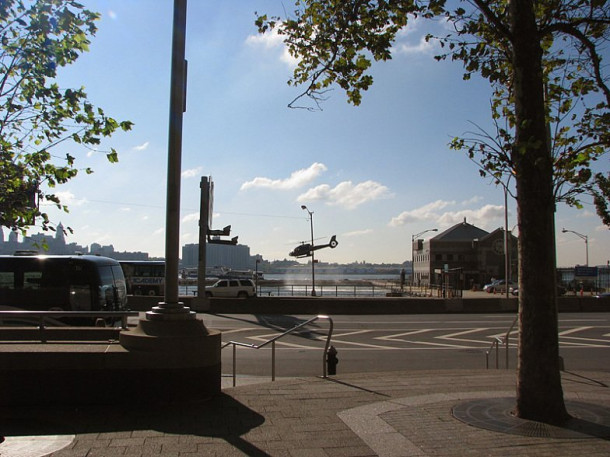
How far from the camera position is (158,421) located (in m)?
5.47

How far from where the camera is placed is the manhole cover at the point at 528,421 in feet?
16.8

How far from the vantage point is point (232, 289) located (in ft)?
137

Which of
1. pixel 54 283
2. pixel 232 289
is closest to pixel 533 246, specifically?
pixel 54 283

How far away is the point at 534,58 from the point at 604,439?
3860mm

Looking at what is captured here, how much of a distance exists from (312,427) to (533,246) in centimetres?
296

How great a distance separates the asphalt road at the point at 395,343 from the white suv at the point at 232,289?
13979 mm

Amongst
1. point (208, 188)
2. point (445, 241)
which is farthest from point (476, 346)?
point (445, 241)

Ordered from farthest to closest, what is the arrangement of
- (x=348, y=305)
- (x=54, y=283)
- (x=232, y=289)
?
(x=232, y=289) < (x=348, y=305) < (x=54, y=283)

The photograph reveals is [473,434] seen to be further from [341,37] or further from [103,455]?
[341,37]

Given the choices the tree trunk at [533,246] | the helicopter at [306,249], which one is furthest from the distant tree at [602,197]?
the helicopter at [306,249]

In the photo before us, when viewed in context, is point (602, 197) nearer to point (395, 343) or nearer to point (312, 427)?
point (312, 427)

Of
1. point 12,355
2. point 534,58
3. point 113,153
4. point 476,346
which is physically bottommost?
point 476,346

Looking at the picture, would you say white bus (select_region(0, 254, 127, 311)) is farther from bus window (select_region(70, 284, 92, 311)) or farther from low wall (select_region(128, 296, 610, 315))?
low wall (select_region(128, 296, 610, 315))

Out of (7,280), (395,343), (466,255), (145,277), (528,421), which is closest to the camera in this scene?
(528,421)
